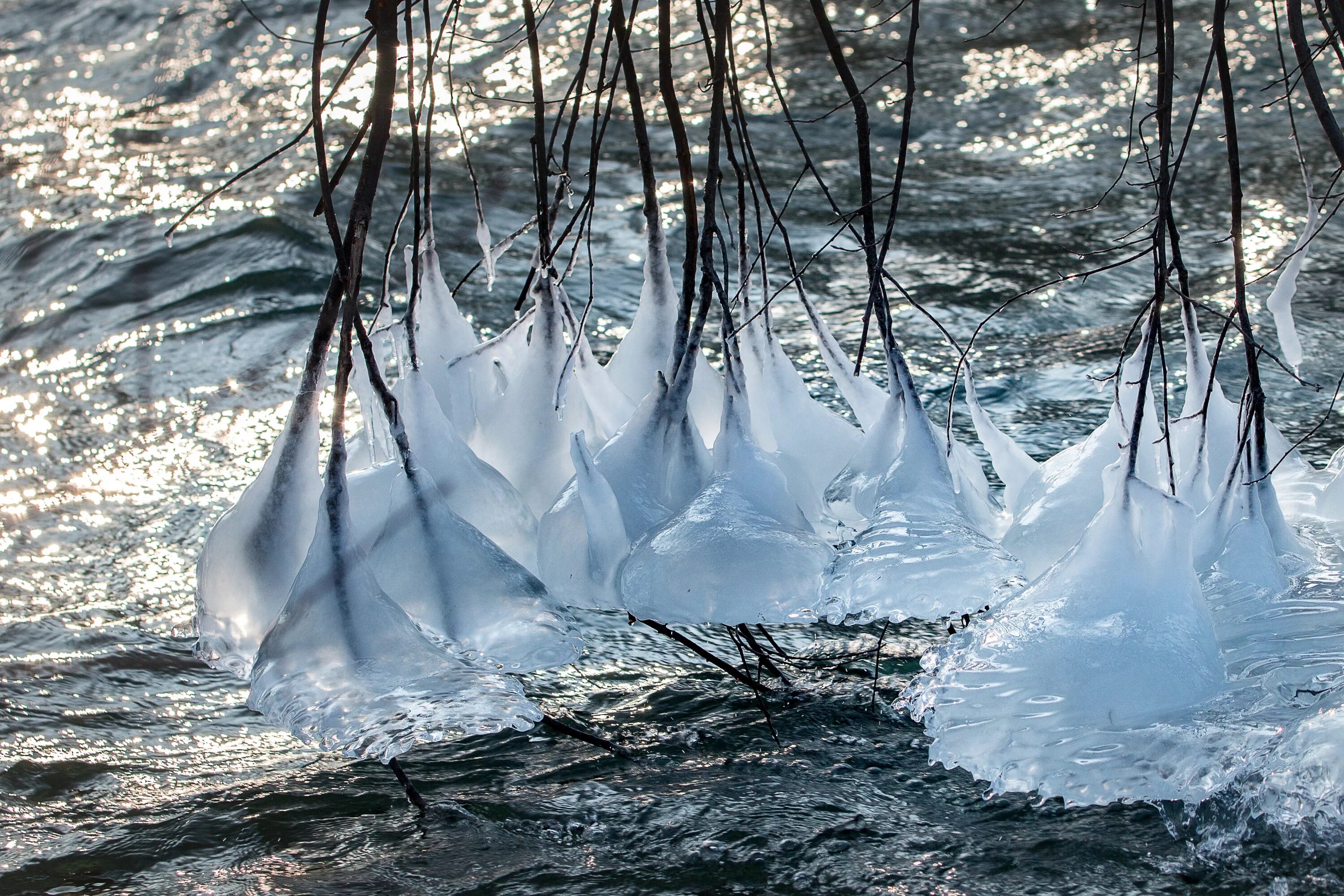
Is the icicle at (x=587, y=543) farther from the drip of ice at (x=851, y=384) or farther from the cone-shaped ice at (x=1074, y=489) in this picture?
the cone-shaped ice at (x=1074, y=489)

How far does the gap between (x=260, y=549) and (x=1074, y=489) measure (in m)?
0.88

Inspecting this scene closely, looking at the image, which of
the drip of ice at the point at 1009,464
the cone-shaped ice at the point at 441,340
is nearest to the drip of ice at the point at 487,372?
the cone-shaped ice at the point at 441,340

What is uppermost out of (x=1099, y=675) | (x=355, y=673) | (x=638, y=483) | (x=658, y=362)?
(x=658, y=362)

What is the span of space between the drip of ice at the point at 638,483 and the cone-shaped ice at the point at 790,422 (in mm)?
114

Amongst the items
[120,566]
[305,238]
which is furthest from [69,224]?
[120,566]

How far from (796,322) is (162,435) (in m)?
1.87

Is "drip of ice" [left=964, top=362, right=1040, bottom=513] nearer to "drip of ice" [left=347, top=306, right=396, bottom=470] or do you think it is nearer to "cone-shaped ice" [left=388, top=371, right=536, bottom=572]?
"cone-shaped ice" [left=388, top=371, right=536, bottom=572]

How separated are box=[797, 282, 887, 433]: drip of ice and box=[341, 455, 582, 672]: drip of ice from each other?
1.39 feet

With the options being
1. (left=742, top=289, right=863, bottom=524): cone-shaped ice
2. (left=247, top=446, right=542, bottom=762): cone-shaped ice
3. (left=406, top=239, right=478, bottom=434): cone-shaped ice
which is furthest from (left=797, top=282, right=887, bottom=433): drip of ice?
(left=247, top=446, right=542, bottom=762): cone-shaped ice

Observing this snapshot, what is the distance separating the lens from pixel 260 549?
51.3 inches

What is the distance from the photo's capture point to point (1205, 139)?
551 centimetres

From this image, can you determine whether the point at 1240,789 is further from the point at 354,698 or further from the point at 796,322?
the point at 796,322

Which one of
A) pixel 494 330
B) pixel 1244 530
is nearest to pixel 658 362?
pixel 1244 530

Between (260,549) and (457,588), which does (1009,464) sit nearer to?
(457,588)
